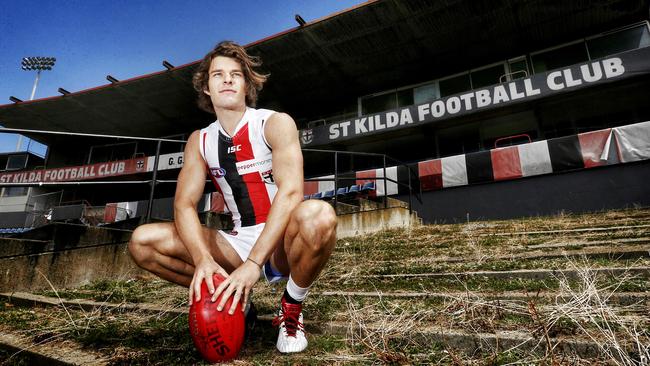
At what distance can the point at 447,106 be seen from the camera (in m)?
11.7

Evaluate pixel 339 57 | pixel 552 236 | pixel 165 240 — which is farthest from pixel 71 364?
pixel 339 57

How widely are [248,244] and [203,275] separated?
15.8 inches

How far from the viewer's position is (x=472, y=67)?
13.7 metres

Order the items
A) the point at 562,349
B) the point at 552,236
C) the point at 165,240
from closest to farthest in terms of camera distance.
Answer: the point at 562,349, the point at 165,240, the point at 552,236

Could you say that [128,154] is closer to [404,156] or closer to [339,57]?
[339,57]

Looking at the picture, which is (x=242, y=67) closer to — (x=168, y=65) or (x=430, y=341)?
(x=430, y=341)

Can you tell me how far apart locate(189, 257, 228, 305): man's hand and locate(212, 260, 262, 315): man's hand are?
6 centimetres

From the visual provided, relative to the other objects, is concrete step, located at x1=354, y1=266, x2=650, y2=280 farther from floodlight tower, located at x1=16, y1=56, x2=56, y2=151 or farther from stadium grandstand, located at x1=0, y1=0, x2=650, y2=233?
floodlight tower, located at x1=16, y1=56, x2=56, y2=151

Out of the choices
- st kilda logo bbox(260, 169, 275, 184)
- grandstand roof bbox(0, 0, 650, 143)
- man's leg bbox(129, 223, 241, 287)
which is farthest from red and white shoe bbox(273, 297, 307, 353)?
grandstand roof bbox(0, 0, 650, 143)

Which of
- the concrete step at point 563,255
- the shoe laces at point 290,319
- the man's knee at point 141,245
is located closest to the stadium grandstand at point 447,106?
the concrete step at point 563,255

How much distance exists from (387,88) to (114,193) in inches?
722

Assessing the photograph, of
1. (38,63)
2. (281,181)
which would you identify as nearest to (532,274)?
(281,181)

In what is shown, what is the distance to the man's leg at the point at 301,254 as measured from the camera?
53.7 inches

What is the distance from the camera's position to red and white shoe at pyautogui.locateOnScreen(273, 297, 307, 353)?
4.36 feet
